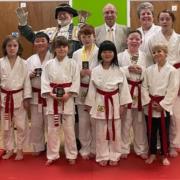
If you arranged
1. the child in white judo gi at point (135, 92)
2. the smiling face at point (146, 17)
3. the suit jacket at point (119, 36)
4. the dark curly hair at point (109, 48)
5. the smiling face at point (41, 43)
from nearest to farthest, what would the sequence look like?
the dark curly hair at point (109, 48) → the child in white judo gi at point (135, 92) → the smiling face at point (41, 43) → the smiling face at point (146, 17) → the suit jacket at point (119, 36)

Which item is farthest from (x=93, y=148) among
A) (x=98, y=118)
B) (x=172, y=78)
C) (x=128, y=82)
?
(x=172, y=78)

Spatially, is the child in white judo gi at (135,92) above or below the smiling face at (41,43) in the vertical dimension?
below

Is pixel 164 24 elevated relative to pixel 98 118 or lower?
elevated

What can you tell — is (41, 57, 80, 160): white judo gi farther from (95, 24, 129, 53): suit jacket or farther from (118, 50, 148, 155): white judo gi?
(95, 24, 129, 53): suit jacket

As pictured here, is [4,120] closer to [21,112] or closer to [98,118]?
[21,112]

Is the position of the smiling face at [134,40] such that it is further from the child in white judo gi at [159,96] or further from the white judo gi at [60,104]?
the white judo gi at [60,104]

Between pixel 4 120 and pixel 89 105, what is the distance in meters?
0.99

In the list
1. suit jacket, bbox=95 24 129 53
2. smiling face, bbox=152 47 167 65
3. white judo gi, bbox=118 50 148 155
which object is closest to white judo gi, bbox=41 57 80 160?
white judo gi, bbox=118 50 148 155

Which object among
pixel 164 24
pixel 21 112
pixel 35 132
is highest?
pixel 164 24

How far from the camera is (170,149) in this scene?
407 cm

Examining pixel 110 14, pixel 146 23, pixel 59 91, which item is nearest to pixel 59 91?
pixel 59 91

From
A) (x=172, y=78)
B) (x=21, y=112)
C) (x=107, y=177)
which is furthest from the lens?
(x=21, y=112)

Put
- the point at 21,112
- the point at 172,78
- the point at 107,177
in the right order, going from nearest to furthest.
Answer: the point at 107,177, the point at 172,78, the point at 21,112

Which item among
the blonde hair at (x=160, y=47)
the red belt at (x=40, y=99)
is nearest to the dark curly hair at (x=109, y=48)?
the blonde hair at (x=160, y=47)
